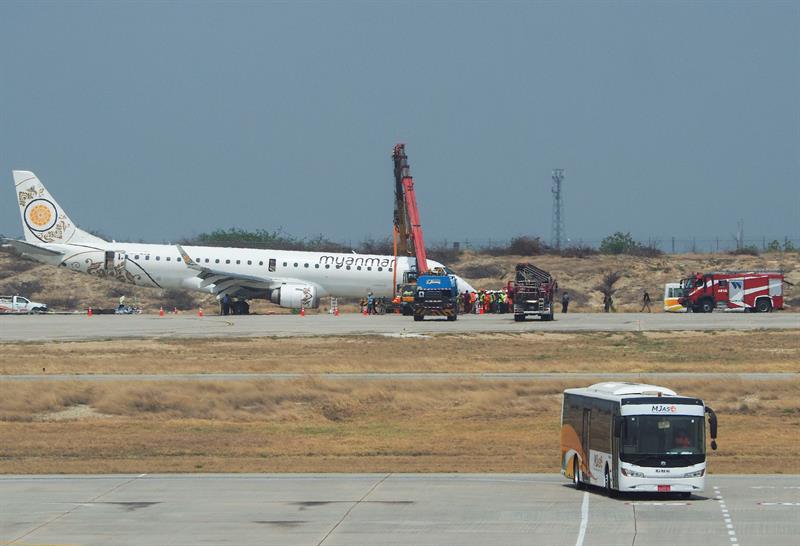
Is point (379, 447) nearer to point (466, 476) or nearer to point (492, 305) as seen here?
point (466, 476)

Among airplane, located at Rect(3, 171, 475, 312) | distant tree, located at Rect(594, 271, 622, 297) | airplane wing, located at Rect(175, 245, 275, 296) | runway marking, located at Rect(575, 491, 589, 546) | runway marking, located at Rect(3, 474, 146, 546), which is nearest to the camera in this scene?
runway marking, located at Rect(575, 491, 589, 546)

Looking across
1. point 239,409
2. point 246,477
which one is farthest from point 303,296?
point 246,477

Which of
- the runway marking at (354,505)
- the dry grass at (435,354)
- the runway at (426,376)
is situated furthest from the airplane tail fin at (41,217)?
the runway marking at (354,505)

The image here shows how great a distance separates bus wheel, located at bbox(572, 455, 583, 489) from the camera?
25797 millimetres

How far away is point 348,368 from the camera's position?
48.7m

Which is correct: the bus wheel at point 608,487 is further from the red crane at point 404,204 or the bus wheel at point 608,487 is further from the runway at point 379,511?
the red crane at point 404,204

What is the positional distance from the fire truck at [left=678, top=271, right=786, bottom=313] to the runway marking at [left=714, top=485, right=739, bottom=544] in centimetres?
6449

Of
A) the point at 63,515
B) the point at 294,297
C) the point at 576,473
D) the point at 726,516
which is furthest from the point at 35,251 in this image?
the point at 726,516

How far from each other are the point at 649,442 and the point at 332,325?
155 ft

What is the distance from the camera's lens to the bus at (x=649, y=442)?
77.3 feet

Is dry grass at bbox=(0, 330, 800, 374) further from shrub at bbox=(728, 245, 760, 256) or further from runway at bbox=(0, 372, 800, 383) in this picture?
shrub at bbox=(728, 245, 760, 256)

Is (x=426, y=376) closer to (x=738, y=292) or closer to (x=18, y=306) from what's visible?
(x=738, y=292)

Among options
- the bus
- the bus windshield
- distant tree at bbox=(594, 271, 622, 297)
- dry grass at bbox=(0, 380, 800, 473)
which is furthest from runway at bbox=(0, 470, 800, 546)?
distant tree at bbox=(594, 271, 622, 297)

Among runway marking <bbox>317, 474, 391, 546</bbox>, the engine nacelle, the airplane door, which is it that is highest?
the airplane door
